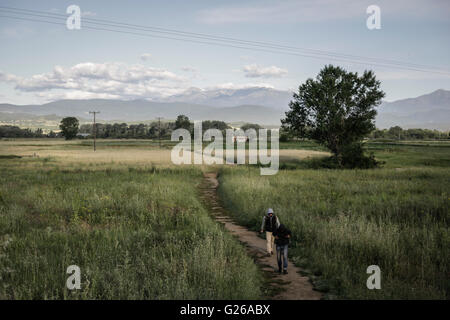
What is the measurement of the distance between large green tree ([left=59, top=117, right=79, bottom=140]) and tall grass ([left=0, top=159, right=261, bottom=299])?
14375cm

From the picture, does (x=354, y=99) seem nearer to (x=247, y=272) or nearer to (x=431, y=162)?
(x=431, y=162)

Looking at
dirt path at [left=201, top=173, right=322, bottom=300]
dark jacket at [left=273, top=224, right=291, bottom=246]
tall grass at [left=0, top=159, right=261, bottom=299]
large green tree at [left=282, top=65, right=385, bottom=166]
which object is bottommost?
dirt path at [left=201, top=173, right=322, bottom=300]

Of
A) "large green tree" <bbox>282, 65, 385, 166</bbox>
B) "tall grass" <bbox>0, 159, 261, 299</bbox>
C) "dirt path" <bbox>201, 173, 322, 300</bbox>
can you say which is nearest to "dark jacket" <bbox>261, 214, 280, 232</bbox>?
"dirt path" <bbox>201, 173, 322, 300</bbox>

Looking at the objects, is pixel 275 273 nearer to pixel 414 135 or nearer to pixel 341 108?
pixel 341 108

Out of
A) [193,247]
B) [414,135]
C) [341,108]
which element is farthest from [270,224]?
[414,135]

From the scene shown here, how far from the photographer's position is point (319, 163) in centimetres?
4741

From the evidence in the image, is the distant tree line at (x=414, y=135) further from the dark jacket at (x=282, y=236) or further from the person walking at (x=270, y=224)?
the dark jacket at (x=282, y=236)

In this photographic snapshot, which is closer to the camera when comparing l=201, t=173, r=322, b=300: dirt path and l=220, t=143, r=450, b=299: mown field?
l=201, t=173, r=322, b=300: dirt path

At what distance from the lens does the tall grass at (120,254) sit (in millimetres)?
7777

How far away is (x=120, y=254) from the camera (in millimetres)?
10172

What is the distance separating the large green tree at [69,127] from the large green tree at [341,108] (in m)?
130

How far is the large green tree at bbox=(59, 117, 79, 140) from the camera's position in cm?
14775

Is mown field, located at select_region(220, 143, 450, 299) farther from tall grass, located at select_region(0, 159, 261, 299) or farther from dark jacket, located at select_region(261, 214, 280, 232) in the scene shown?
tall grass, located at select_region(0, 159, 261, 299)
